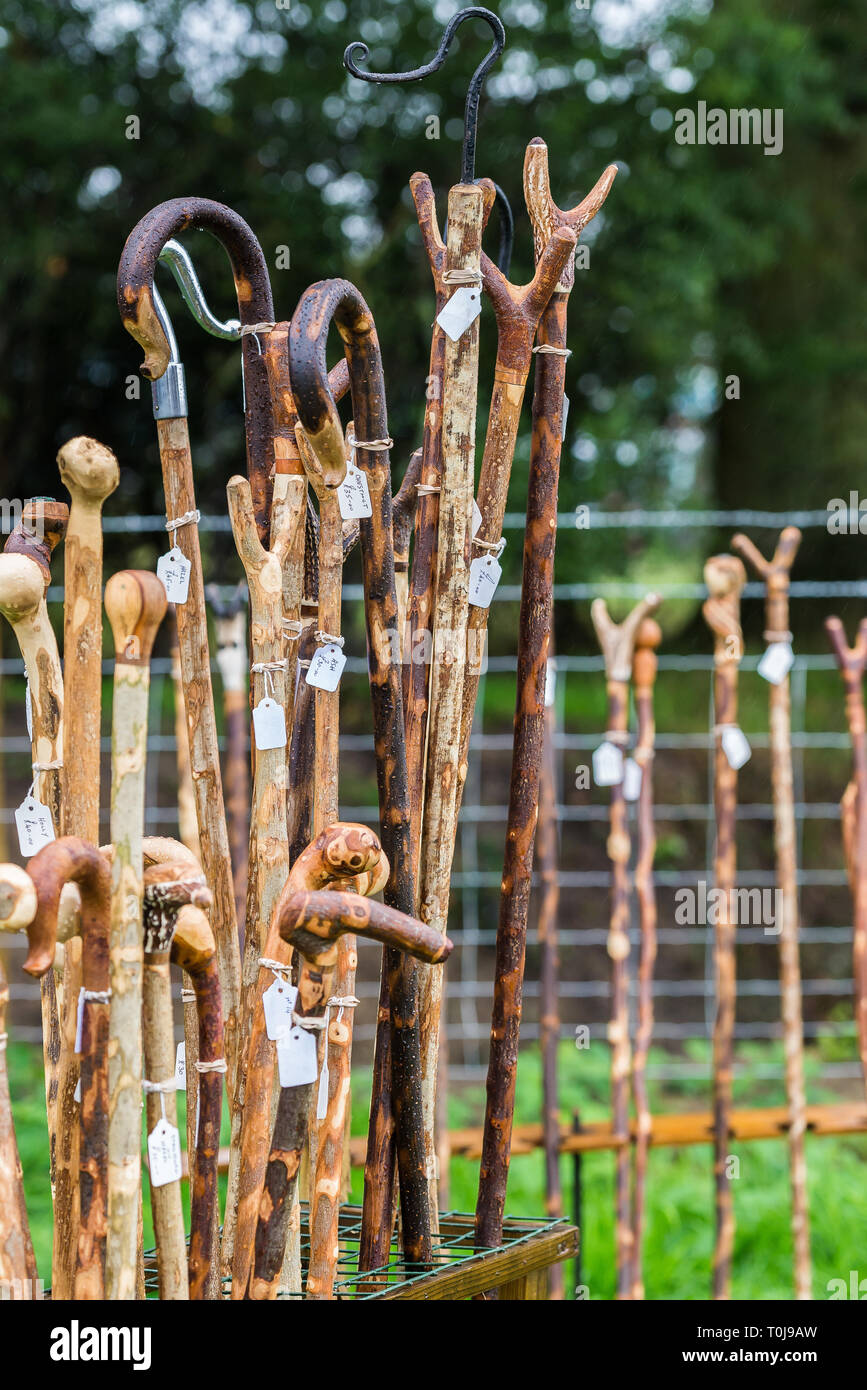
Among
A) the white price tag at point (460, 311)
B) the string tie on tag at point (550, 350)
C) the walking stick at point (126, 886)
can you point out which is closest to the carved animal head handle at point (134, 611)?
the walking stick at point (126, 886)

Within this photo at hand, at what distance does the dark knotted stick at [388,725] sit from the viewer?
4.01ft

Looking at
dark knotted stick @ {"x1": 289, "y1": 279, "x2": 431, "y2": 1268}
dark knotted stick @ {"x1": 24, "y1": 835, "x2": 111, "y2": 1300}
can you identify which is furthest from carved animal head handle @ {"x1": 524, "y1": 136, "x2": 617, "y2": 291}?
dark knotted stick @ {"x1": 24, "y1": 835, "x2": 111, "y2": 1300}

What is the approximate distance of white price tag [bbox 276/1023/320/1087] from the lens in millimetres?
1053

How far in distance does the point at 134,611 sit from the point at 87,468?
14cm

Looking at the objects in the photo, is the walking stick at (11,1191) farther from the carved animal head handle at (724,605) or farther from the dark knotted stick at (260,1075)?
the carved animal head handle at (724,605)

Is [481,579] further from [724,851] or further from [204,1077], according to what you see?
[724,851]

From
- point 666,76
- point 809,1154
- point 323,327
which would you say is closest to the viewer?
point 323,327

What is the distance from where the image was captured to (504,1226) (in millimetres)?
1451

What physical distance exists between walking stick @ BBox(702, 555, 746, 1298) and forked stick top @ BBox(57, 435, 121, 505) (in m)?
1.34

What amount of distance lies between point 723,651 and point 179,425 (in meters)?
1.21

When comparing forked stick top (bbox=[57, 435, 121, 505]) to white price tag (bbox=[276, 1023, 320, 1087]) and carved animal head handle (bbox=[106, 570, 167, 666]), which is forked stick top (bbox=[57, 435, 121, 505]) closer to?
carved animal head handle (bbox=[106, 570, 167, 666])

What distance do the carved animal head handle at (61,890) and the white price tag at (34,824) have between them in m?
0.25
